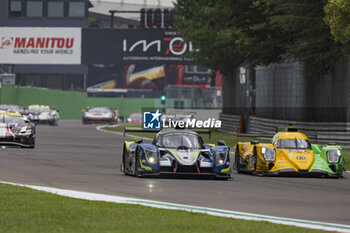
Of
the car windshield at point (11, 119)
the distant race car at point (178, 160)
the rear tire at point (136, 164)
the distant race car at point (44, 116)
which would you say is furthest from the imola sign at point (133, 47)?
the rear tire at point (136, 164)

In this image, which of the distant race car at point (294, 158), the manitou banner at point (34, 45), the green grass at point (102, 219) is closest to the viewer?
the green grass at point (102, 219)

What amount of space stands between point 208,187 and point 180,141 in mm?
2929

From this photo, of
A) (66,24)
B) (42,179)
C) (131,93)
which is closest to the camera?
(42,179)

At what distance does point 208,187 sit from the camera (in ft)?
57.8

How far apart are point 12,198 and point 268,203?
4105 mm

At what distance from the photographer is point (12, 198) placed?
1434 cm

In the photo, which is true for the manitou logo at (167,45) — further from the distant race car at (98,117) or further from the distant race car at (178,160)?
the distant race car at (178,160)

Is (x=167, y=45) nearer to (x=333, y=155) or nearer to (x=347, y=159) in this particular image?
(x=347, y=159)

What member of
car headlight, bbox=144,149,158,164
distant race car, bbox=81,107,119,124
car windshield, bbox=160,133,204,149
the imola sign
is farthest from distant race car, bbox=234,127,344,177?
the imola sign

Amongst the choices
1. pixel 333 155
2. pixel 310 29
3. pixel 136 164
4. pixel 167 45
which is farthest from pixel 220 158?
pixel 167 45

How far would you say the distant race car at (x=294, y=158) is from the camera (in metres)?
21.1

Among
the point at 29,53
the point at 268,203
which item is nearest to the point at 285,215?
the point at 268,203

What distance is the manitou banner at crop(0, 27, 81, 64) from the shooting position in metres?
81.9

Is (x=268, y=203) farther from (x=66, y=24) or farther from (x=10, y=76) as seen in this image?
(x=66, y=24)
